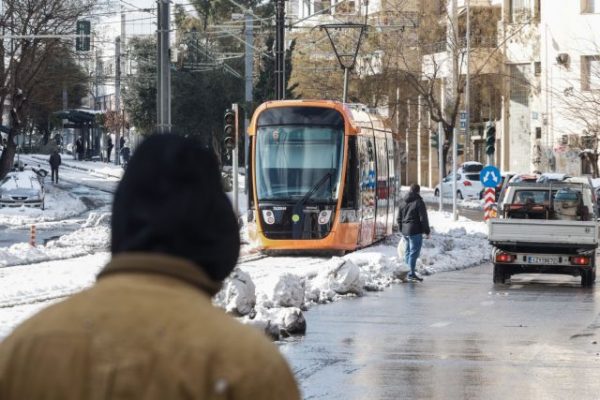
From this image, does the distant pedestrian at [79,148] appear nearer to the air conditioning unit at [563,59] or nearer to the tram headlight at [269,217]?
the air conditioning unit at [563,59]

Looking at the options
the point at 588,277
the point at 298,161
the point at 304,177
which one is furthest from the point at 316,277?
the point at 298,161

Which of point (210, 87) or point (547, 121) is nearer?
point (547, 121)

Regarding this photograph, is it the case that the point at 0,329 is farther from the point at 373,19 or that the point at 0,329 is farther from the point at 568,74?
the point at 373,19

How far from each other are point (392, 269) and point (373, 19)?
54490mm

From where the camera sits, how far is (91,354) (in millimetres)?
2988

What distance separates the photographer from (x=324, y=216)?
31625 mm

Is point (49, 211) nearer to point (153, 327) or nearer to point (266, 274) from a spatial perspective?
point (266, 274)

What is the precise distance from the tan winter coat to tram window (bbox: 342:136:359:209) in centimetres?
2877

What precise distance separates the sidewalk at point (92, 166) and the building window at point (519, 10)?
71.5 ft

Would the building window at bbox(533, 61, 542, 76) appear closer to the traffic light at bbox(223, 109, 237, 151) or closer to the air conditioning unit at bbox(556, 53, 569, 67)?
the air conditioning unit at bbox(556, 53, 569, 67)

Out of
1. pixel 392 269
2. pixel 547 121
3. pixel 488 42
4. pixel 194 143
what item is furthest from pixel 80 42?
pixel 194 143

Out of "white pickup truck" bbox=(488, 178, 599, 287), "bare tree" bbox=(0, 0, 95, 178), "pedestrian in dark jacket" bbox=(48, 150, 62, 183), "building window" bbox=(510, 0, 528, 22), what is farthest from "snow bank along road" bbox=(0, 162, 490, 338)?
"building window" bbox=(510, 0, 528, 22)

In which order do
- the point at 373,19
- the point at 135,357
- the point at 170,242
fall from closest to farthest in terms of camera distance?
1. the point at 135,357
2. the point at 170,242
3. the point at 373,19

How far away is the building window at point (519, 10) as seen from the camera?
234 ft
